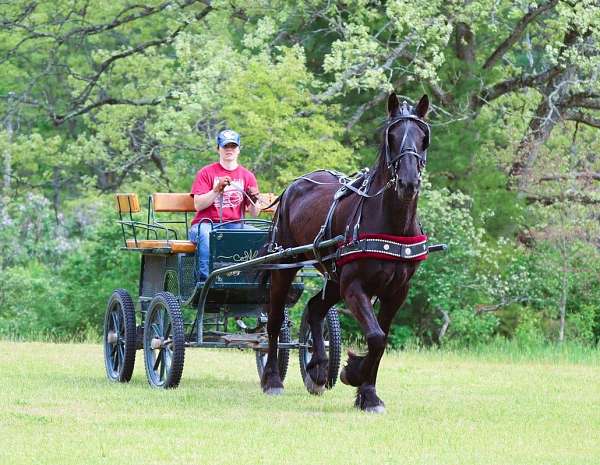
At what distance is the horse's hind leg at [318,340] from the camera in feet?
33.0

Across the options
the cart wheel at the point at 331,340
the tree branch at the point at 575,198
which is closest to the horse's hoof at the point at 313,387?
the cart wheel at the point at 331,340

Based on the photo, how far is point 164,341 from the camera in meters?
10.5

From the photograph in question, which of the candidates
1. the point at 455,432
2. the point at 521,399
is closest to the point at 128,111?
the point at 521,399

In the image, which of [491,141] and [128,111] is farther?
[128,111]

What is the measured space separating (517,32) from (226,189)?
11.5 m

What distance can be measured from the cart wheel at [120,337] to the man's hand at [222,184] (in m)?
1.44

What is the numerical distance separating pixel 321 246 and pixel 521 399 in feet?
7.21

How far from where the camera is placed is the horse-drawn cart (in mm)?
10391

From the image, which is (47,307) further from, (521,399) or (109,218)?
(521,399)

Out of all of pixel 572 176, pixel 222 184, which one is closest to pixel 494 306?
pixel 572 176

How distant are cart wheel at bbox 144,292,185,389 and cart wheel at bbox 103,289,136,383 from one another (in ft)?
0.77

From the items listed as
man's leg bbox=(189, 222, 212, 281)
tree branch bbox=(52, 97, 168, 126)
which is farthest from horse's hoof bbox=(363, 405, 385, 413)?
tree branch bbox=(52, 97, 168, 126)

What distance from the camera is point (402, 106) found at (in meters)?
8.78

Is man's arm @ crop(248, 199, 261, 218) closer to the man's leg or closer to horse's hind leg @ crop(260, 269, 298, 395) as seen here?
the man's leg
